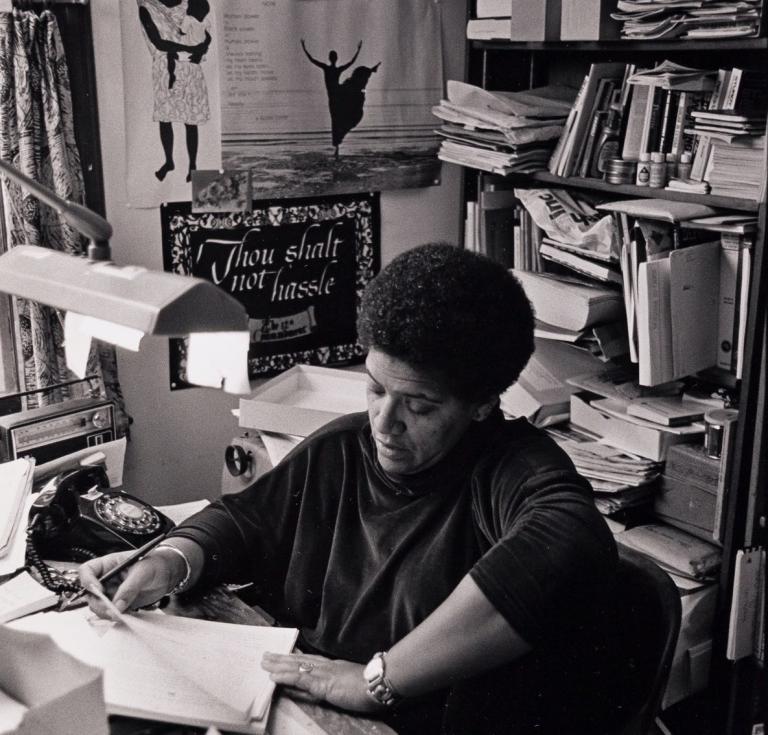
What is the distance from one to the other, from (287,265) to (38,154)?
2.88 feet

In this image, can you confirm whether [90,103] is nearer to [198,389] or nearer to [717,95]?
[198,389]

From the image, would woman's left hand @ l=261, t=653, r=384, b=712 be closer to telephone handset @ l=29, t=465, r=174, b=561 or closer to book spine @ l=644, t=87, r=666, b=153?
telephone handset @ l=29, t=465, r=174, b=561

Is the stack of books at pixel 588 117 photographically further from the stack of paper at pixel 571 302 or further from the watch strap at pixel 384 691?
the watch strap at pixel 384 691

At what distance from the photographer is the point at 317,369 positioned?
9.37 ft

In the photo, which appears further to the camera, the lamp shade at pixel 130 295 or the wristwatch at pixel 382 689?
the wristwatch at pixel 382 689

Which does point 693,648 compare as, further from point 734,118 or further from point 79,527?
point 79,527

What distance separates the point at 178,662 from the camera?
137 centimetres

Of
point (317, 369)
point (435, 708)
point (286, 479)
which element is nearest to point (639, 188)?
point (317, 369)

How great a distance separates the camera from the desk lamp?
104cm

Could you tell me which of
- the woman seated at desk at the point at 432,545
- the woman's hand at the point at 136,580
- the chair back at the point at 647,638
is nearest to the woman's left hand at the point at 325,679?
the woman seated at desk at the point at 432,545

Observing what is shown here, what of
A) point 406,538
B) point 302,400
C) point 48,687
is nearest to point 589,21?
point 302,400

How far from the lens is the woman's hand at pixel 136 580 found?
1506mm

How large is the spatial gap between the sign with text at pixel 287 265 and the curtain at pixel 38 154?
0.36 m

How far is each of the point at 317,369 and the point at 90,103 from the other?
97cm
